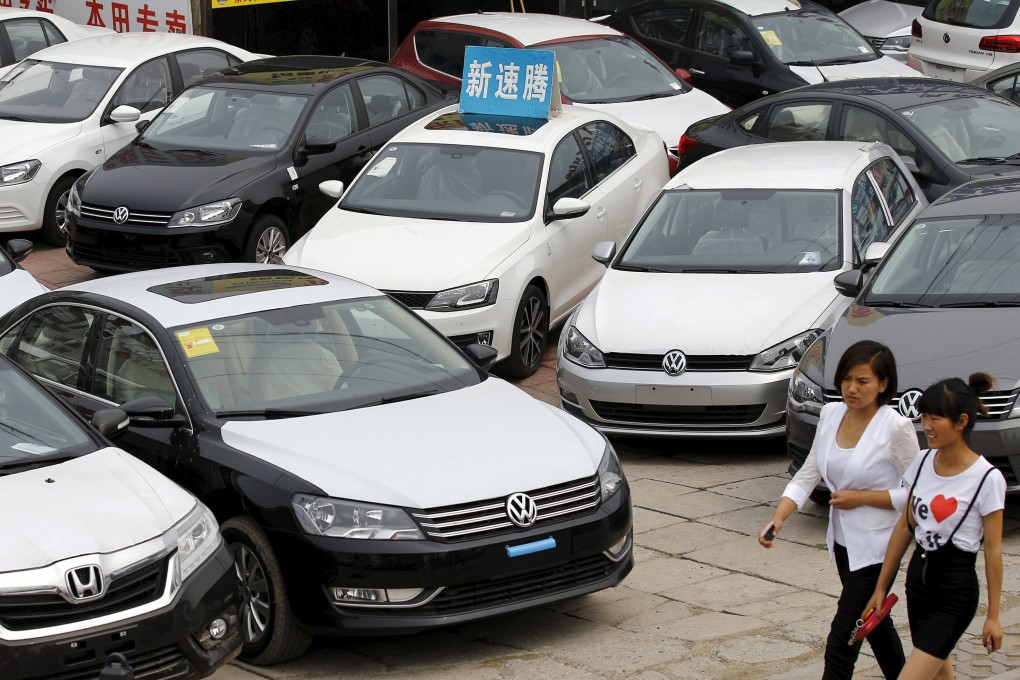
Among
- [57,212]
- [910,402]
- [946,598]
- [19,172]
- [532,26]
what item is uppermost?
[946,598]

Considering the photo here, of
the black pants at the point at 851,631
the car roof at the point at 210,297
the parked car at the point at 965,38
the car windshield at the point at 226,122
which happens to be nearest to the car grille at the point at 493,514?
the black pants at the point at 851,631

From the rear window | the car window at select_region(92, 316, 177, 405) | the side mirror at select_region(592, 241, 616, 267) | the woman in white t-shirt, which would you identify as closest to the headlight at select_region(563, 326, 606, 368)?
the side mirror at select_region(592, 241, 616, 267)

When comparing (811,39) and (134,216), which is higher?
(811,39)

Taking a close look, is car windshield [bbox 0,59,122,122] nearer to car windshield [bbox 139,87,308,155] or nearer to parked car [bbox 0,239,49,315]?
car windshield [bbox 139,87,308,155]

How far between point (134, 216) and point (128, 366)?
5.11 metres

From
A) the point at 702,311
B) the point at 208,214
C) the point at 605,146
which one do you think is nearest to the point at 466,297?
the point at 702,311

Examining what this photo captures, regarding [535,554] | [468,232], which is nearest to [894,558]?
[535,554]

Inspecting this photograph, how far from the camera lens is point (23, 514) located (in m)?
5.88

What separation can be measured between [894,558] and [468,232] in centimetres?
635

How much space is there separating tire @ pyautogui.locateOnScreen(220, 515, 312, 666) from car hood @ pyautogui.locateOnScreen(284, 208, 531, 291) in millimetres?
4287

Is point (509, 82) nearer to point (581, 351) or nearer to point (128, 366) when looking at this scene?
point (581, 351)

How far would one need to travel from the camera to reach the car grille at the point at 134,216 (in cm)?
1246

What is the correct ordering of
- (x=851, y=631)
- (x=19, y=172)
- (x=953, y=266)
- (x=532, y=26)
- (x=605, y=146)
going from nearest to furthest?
(x=851, y=631), (x=953, y=266), (x=605, y=146), (x=19, y=172), (x=532, y=26)

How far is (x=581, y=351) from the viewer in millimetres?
10086
